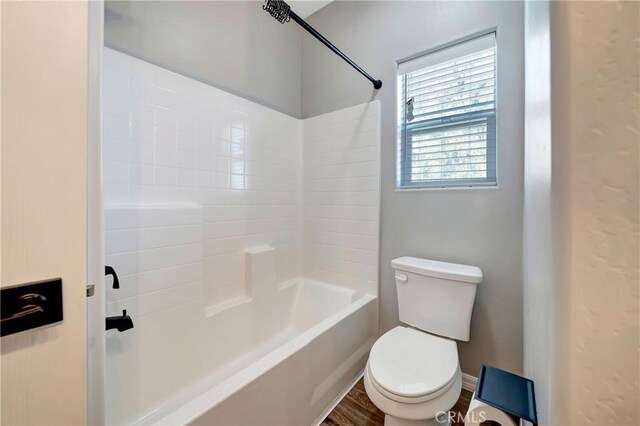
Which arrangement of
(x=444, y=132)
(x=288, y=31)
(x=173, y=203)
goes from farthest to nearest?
(x=288, y=31) → (x=444, y=132) → (x=173, y=203)

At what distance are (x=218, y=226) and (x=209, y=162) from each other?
42 centimetres

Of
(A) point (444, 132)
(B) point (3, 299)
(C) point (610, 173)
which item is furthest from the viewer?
(A) point (444, 132)

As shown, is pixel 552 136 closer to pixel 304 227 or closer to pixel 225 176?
pixel 225 176

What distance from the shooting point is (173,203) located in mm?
1386

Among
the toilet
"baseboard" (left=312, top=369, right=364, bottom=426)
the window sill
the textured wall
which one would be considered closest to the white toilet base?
the toilet

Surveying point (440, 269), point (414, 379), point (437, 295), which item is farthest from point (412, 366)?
point (440, 269)

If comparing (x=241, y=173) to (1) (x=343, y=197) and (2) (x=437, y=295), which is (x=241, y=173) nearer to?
(1) (x=343, y=197)

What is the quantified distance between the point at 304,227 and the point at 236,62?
1.38m

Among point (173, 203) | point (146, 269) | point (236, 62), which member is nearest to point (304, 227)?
point (173, 203)

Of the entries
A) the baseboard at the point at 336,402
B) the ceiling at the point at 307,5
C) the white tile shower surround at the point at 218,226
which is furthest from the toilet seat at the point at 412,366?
the ceiling at the point at 307,5

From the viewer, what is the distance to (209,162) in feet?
5.07

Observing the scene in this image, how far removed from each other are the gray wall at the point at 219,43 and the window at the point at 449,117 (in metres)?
1.00

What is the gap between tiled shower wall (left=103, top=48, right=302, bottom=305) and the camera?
1.21m

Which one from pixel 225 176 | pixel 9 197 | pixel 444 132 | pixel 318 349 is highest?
pixel 444 132
